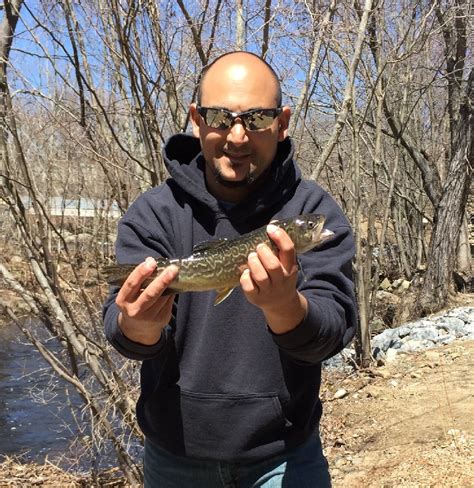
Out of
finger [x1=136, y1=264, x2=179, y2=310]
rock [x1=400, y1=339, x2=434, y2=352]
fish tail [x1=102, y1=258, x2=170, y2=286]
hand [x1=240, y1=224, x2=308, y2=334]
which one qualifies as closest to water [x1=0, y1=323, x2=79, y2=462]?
rock [x1=400, y1=339, x2=434, y2=352]

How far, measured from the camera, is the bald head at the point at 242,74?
2.29 metres

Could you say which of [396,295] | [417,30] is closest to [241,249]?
[417,30]

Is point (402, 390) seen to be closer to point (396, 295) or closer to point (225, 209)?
point (225, 209)

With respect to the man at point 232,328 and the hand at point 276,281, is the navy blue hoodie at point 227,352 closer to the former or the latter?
the man at point 232,328

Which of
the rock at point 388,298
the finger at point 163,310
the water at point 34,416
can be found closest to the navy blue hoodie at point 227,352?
the finger at point 163,310

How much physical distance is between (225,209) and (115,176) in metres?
2.98

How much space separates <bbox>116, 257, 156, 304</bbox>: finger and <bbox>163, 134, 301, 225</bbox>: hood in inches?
19.8

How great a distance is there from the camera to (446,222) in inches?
517

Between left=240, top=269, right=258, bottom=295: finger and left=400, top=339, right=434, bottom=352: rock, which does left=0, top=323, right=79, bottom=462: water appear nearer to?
left=400, top=339, right=434, bottom=352: rock

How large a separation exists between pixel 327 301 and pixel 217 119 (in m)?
0.78

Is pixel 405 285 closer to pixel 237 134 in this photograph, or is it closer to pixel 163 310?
pixel 237 134

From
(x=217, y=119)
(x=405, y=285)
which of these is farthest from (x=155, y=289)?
(x=405, y=285)

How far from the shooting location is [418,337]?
1027 cm

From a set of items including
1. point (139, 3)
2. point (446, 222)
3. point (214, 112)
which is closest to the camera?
point (214, 112)
